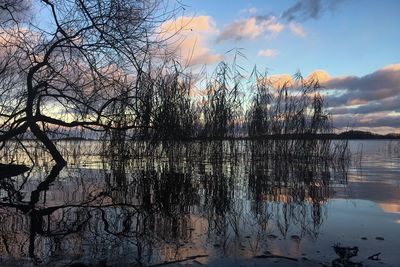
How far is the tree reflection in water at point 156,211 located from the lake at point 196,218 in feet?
0.05

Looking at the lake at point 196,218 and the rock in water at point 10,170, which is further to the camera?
the rock in water at point 10,170

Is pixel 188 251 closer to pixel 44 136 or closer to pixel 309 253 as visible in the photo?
pixel 309 253

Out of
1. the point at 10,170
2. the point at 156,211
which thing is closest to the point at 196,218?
the point at 156,211

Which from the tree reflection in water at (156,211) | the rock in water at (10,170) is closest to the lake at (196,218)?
the tree reflection in water at (156,211)

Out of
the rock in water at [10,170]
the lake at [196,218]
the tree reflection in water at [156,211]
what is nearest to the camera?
the lake at [196,218]

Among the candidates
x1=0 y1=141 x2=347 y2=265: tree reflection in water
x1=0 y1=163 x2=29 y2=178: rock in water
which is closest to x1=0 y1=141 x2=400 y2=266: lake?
x1=0 y1=141 x2=347 y2=265: tree reflection in water

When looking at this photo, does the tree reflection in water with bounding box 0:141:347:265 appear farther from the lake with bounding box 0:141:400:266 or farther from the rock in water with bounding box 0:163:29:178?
the rock in water with bounding box 0:163:29:178

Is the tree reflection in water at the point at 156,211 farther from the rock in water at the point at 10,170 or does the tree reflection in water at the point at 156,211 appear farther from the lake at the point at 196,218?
the rock in water at the point at 10,170

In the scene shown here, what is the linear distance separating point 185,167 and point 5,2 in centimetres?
661

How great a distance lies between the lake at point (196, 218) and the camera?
444 cm

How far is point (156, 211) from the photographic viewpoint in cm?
682

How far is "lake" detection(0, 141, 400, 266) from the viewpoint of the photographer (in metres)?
4.44

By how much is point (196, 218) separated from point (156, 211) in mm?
735

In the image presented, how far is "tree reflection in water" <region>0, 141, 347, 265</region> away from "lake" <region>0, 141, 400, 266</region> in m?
0.02
